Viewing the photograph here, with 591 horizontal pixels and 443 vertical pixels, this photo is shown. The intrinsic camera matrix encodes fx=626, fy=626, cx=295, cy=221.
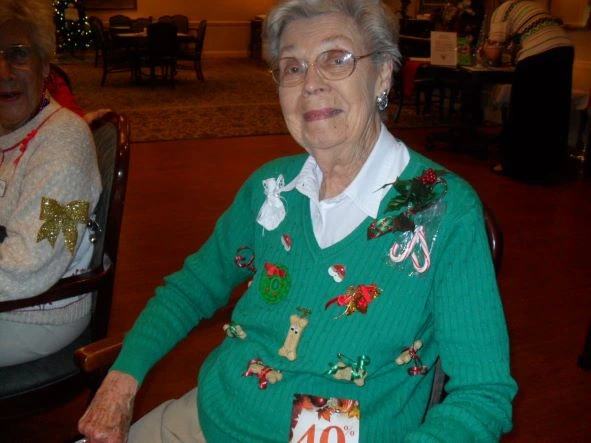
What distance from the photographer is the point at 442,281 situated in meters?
1.15

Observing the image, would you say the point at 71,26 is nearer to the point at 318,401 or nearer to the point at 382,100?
the point at 382,100

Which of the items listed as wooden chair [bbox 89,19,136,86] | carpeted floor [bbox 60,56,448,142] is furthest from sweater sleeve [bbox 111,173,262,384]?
wooden chair [bbox 89,19,136,86]

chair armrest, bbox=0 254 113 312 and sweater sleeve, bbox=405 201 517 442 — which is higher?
sweater sleeve, bbox=405 201 517 442

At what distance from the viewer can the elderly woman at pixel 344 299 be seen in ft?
3.69

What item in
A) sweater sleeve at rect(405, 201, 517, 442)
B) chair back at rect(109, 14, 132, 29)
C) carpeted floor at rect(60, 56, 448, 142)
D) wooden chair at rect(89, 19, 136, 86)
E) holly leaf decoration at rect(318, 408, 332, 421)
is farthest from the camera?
chair back at rect(109, 14, 132, 29)

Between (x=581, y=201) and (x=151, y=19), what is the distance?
9.61 meters

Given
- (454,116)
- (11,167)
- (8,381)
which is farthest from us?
(454,116)

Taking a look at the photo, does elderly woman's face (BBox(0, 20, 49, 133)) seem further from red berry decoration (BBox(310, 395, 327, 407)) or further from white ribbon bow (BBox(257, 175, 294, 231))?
red berry decoration (BBox(310, 395, 327, 407))

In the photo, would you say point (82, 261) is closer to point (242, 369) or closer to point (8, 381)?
point (8, 381)

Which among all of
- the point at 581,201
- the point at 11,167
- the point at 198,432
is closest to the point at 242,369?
the point at 198,432

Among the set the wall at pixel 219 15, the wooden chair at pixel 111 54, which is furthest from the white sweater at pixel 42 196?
the wall at pixel 219 15

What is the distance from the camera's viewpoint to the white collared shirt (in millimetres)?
1280

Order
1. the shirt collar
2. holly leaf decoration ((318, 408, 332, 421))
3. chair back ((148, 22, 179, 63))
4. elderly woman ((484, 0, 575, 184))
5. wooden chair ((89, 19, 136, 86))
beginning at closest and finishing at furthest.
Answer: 1. holly leaf decoration ((318, 408, 332, 421))
2. the shirt collar
3. elderly woman ((484, 0, 575, 184))
4. chair back ((148, 22, 179, 63))
5. wooden chair ((89, 19, 136, 86))

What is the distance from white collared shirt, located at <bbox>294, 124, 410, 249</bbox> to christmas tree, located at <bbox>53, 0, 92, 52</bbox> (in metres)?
11.9
